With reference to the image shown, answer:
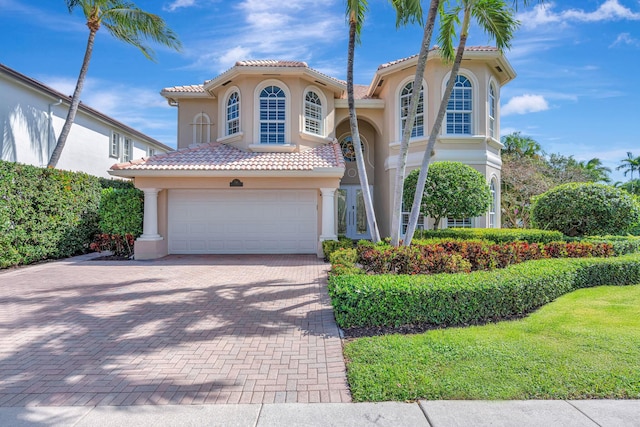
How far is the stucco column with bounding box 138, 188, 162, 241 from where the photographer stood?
12531 millimetres

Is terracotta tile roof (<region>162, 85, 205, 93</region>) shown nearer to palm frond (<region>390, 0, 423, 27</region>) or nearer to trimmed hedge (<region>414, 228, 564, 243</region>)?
palm frond (<region>390, 0, 423, 27</region>)

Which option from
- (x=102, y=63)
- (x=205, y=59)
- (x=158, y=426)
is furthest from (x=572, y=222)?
(x=102, y=63)

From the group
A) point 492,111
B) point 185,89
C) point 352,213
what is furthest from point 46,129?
point 492,111

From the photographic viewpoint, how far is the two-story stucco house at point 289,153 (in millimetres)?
12812

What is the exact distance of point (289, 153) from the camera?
47.8ft

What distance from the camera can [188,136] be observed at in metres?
17.6

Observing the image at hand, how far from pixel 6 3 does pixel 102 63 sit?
333cm

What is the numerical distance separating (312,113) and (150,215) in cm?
791

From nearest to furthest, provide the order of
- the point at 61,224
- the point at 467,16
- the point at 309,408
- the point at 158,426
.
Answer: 1. the point at 158,426
2. the point at 309,408
3. the point at 467,16
4. the point at 61,224

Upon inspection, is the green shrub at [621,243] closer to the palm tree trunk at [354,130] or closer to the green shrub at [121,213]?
the palm tree trunk at [354,130]

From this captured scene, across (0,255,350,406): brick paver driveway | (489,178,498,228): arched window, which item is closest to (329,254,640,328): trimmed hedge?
(0,255,350,406): brick paver driveway

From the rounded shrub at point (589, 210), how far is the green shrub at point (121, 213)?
1429 centimetres

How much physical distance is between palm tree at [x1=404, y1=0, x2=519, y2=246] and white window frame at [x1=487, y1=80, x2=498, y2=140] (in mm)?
7159

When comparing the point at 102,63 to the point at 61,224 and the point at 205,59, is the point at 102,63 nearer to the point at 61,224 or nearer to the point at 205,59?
the point at 205,59
